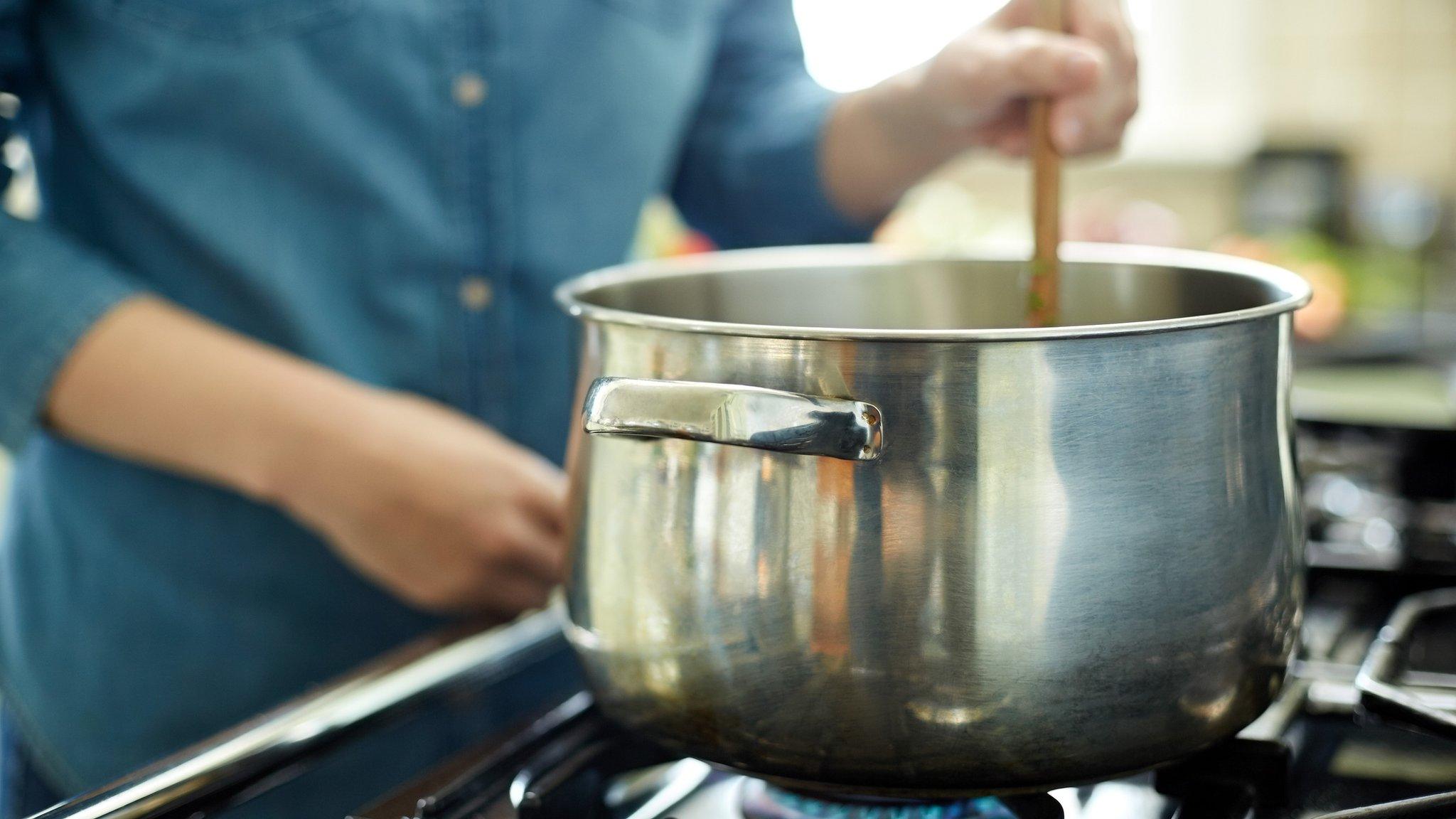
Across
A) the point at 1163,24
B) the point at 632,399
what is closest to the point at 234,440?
the point at 632,399

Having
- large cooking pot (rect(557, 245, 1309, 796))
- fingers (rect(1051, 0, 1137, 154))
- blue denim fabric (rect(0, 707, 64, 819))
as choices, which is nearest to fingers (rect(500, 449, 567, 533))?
large cooking pot (rect(557, 245, 1309, 796))

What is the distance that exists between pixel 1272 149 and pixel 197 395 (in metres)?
2.75

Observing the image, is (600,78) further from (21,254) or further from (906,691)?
(906,691)

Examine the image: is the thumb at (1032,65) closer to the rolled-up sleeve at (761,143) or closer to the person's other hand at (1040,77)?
the person's other hand at (1040,77)

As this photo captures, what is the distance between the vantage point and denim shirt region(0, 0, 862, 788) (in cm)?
61

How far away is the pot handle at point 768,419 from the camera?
312mm

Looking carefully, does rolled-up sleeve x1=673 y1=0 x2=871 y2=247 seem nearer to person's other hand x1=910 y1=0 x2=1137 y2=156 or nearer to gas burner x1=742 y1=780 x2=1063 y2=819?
person's other hand x1=910 y1=0 x2=1137 y2=156

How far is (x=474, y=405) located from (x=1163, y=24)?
2.91m

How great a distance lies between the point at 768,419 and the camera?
0.31 metres

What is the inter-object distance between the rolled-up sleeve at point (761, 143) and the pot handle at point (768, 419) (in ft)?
1.55

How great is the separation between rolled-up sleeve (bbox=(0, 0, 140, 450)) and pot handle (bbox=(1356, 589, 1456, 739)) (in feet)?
1.71

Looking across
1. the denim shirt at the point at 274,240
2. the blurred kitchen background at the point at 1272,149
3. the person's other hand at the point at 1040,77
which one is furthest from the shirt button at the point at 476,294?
the blurred kitchen background at the point at 1272,149

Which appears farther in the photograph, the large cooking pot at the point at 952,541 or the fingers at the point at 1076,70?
the fingers at the point at 1076,70

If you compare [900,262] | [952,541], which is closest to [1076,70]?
[900,262]
